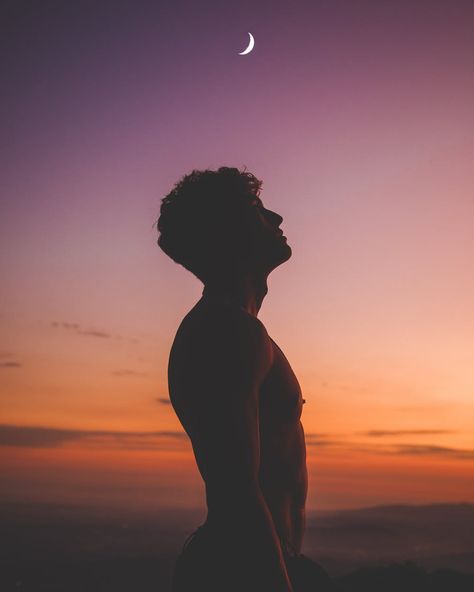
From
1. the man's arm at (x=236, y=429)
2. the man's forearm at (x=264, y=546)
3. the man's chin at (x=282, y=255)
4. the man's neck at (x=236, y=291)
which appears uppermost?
the man's chin at (x=282, y=255)

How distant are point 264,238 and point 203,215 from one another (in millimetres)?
351

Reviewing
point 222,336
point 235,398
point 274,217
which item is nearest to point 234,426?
point 235,398

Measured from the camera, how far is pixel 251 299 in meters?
3.18

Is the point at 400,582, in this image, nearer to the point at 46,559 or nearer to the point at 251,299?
the point at 251,299

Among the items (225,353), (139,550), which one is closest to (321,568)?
(225,353)

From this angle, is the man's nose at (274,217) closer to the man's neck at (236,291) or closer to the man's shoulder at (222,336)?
the man's neck at (236,291)

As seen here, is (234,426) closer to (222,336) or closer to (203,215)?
(222,336)

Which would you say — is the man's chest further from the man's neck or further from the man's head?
the man's head

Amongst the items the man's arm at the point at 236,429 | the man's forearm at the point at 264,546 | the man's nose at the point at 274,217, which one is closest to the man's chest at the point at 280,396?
the man's arm at the point at 236,429

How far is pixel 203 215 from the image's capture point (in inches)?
127

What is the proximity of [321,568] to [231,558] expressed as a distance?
1.54ft

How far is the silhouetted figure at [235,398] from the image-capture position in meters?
2.31

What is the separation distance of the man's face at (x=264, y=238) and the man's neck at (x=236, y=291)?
0.13 metres

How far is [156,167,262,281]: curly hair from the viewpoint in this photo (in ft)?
10.5
